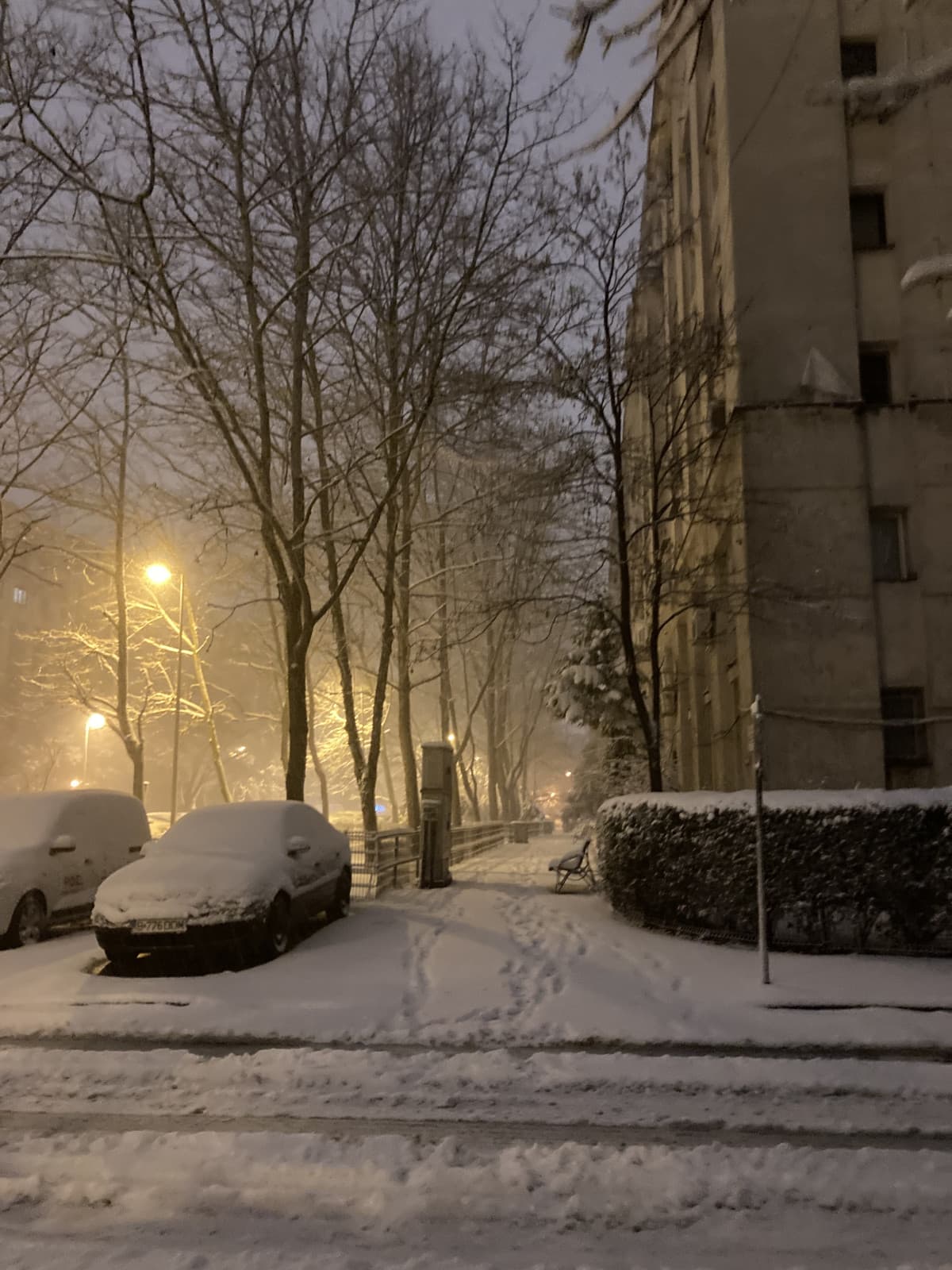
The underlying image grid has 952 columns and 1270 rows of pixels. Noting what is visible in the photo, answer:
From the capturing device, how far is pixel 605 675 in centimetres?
2491

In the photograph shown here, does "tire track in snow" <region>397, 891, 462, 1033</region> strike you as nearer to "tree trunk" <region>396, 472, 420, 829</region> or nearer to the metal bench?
the metal bench

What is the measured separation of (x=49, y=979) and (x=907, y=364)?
14938mm

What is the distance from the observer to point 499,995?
8.92m

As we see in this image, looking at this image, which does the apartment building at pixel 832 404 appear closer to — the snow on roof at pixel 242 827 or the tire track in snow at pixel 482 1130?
the snow on roof at pixel 242 827

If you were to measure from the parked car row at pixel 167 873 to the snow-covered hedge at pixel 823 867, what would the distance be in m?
4.41

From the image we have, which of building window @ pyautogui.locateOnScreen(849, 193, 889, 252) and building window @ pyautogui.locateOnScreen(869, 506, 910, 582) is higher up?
building window @ pyautogui.locateOnScreen(849, 193, 889, 252)

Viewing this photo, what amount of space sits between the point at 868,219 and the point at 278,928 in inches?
585

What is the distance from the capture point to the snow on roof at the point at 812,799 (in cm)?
1032

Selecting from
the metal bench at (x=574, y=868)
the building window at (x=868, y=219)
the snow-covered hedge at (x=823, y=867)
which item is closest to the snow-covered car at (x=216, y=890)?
the snow-covered hedge at (x=823, y=867)

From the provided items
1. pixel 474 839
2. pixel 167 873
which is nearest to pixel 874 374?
pixel 167 873

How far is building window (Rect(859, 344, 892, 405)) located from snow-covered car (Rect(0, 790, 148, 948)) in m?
13.6

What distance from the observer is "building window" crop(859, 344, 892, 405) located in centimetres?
1652

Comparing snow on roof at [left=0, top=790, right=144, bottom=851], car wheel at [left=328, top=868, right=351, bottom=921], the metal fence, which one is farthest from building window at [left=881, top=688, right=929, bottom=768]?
snow on roof at [left=0, top=790, right=144, bottom=851]

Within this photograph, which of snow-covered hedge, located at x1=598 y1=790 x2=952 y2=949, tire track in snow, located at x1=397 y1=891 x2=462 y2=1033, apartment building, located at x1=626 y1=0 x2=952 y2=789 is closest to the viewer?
tire track in snow, located at x1=397 y1=891 x2=462 y2=1033
